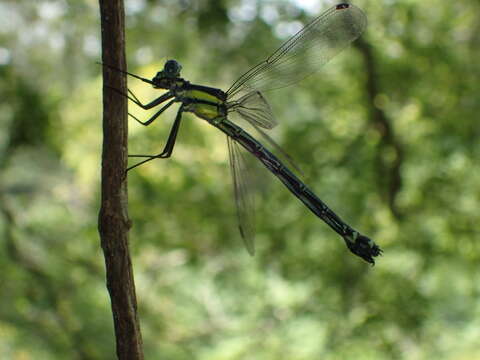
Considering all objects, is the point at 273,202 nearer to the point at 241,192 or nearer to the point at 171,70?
the point at 241,192

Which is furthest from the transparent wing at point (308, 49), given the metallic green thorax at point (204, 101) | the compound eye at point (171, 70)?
the compound eye at point (171, 70)

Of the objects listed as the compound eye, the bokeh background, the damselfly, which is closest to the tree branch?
the compound eye

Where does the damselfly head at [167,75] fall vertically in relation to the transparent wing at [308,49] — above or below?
below

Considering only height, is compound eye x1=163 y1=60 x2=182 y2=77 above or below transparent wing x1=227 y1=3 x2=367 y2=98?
→ below

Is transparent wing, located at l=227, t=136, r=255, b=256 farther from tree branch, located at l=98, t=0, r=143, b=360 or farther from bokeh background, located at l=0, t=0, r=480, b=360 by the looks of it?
bokeh background, located at l=0, t=0, r=480, b=360

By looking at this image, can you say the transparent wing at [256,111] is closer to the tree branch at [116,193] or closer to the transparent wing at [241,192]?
the transparent wing at [241,192]

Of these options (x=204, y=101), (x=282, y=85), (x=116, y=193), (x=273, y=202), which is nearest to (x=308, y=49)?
(x=282, y=85)

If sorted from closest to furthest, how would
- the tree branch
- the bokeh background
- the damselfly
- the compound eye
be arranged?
the tree branch → the compound eye → the damselfly → the bokeh background

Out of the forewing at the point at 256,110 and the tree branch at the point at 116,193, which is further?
the forewing at the point at 256,110
